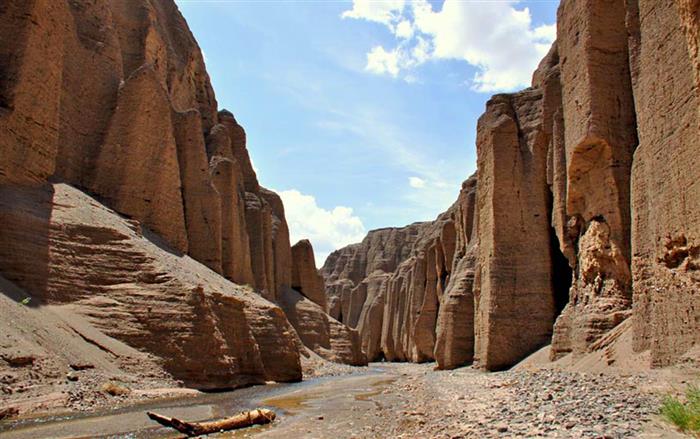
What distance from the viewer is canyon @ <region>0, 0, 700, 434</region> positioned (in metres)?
16.3

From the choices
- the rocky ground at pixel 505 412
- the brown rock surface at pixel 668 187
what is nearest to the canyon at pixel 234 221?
the brown rock surface at pixel 668 187

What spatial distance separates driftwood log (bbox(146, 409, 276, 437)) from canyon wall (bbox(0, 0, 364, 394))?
8.40 meters

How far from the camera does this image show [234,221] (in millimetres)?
45594

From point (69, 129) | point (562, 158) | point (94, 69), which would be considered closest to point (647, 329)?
point (562, 158)

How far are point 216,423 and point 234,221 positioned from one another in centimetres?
3193

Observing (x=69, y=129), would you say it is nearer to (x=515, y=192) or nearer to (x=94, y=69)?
(x=94, y=69)

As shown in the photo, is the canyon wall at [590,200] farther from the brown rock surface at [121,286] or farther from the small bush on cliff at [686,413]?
the brown rock surface at [121,286]

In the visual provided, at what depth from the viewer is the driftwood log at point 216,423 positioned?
44.8 feet

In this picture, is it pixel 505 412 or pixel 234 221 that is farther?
pixel 234 221

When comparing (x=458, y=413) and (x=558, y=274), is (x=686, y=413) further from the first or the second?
(x=558, y=274)

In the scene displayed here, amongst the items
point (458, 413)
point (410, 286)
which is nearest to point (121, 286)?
point (458, 413)

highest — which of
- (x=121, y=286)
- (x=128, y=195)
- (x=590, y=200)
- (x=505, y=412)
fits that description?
(x=128, y=195)

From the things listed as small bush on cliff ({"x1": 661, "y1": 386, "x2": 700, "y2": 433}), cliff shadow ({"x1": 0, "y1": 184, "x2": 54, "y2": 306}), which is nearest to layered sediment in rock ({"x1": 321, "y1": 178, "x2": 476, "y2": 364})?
cliff shadow ({"x1": 0, "y1": 184, "x2": 54, "y2": 306})

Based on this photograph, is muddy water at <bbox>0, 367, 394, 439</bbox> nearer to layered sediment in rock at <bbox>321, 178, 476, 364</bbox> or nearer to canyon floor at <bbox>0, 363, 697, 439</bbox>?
canyon floor at <bbox>0, 363, 697, 439</bbox>
